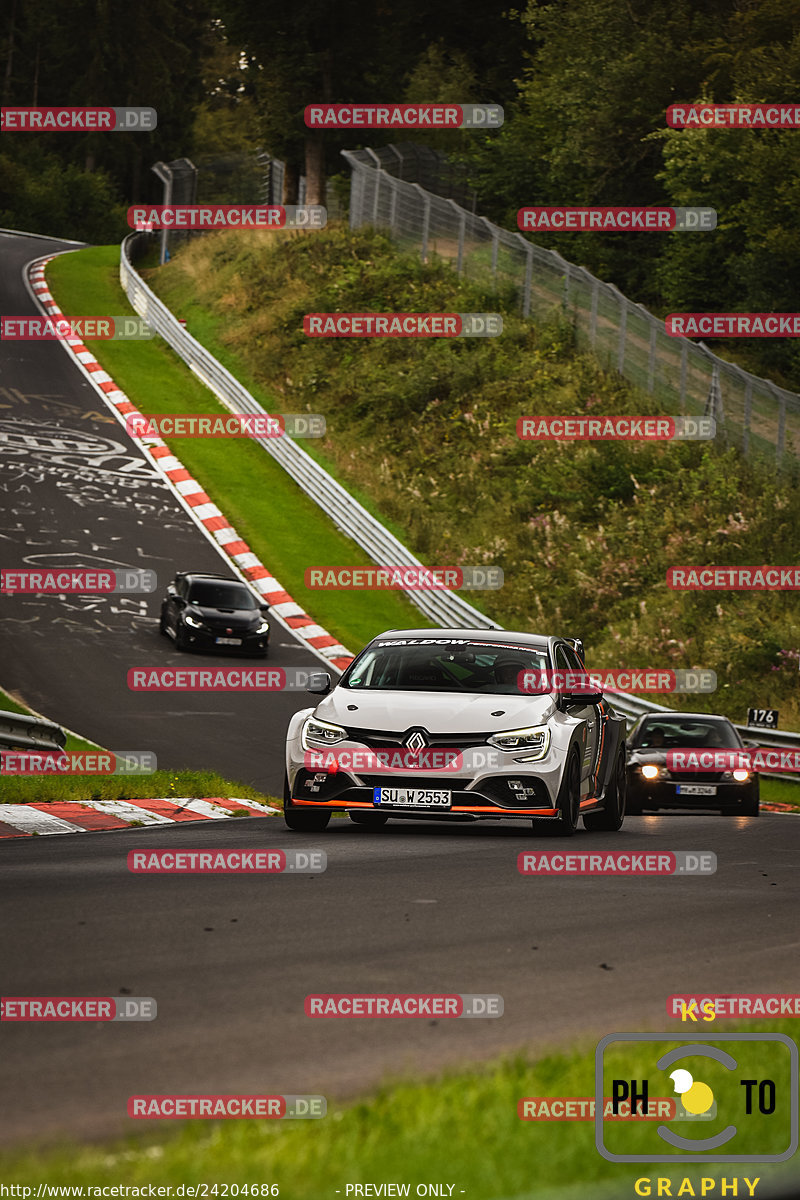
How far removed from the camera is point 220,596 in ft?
93.8

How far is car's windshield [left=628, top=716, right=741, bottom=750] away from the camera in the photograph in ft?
66.2

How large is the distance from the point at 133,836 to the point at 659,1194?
28.2ft

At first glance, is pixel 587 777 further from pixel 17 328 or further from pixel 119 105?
pixel 119 105

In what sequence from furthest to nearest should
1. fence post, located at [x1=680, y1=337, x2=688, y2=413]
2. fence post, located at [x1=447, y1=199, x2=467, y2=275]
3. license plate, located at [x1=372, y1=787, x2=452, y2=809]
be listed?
1. fence post, located at [x1=447, y1=199, x2=467, y2=275]
2. fence post, located at [x1=680, y1=337, x2=688, y2=413]
3. license plate, located at [x1=372, y1=787, x2=452, y2=809]

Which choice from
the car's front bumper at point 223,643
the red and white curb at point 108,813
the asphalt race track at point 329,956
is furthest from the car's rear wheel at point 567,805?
the car's front bumper at point 223,643

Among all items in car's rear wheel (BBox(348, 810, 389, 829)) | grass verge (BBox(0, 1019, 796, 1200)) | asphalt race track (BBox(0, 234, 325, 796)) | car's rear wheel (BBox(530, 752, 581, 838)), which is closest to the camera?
grass verge (BBox(0, 1019, 796, 1200))

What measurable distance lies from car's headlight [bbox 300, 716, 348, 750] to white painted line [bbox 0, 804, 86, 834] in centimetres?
197

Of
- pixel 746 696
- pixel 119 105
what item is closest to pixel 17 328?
pixel 746 696

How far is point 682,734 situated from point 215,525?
18.4 m

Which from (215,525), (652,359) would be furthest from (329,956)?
(652,359)

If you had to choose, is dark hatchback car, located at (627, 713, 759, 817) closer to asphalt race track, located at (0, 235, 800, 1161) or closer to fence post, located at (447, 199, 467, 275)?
asphalt race track, located at (0, 235, 800, 1161)

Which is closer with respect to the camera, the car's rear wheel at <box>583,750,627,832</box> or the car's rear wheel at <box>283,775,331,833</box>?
the car's rear wheel at <box>283,775,331,833</box>

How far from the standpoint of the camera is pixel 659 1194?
383 cm

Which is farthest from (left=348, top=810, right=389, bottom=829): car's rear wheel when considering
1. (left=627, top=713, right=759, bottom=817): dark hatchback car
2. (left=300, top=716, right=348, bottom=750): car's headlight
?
(left=627, top=713, right=759, bottom=817): dark hatchback car
